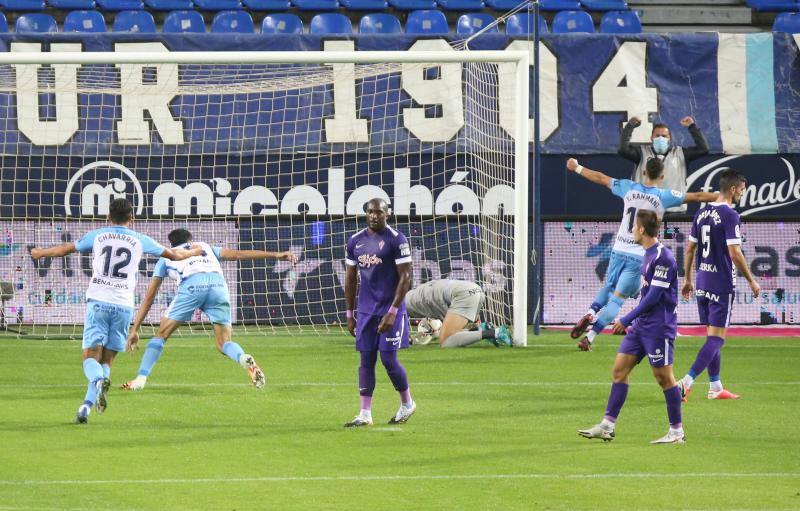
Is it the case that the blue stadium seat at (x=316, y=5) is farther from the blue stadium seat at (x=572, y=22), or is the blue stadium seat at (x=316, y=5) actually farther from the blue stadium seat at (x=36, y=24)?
the blue stadium seat at (x=36, y=24)

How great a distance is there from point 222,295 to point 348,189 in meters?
6.10

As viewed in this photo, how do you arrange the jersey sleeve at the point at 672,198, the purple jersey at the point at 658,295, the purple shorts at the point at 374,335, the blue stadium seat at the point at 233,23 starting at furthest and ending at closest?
the blue stadium seat at the point at 233,23, the jersey sleeve at the point at 672,198, the purple shorts at the point at 374,335, the purple jersey at the point at 658,295

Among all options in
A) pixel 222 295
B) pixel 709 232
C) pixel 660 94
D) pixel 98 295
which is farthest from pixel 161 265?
pixel 660 94

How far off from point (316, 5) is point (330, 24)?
A: 69 cm

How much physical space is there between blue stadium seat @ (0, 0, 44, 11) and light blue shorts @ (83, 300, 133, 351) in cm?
1173

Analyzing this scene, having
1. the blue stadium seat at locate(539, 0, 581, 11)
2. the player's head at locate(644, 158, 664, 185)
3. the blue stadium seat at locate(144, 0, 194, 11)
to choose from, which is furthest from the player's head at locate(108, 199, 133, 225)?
the blue stadium seat at locate(539, 0, 581, 11)

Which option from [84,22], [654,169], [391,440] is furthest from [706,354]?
[84,22]

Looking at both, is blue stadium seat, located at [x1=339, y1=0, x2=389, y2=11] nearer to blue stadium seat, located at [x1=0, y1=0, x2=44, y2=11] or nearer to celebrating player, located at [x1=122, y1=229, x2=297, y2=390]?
blue stadium seat, located at [x1=0, y1=0, x2=44, y2=11]

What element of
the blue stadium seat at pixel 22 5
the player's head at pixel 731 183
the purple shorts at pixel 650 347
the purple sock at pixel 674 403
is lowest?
the purple sock at pixel 674 403

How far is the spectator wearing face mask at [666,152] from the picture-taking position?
48.7ft

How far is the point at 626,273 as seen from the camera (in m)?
15.1

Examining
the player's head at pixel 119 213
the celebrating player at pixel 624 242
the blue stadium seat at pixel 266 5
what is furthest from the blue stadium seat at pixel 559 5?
the player's head at pixel 119 213

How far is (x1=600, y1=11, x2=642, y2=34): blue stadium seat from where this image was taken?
21609 millimetres

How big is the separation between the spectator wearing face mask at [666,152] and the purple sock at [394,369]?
15.6 ft
